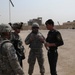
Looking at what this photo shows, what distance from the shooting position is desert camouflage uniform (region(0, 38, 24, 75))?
4.25 meters

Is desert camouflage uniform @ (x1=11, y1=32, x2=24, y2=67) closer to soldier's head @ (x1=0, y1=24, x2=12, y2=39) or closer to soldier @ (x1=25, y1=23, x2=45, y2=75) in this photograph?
soldier @ (x1=25, y1=23, x2=45, y2=75)

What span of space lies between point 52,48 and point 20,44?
2.98ft

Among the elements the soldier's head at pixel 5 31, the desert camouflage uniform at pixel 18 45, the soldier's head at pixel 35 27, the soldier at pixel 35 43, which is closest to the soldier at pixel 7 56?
the soldier's head at pixel 5 31

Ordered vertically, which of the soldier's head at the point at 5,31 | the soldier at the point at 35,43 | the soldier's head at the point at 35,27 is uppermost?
the soldier's head at the point at 5,31

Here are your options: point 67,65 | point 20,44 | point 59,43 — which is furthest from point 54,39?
point 67,65

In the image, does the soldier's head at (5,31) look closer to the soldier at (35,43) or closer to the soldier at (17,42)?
the soldier at (17,42)

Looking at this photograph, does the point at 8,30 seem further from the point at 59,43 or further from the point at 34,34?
the point at 34,34

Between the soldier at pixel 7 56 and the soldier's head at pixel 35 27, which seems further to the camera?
the soldier's head at pixel 35 27

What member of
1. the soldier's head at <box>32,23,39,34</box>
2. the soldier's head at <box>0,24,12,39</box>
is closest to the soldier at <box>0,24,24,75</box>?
the soldier's head at <box>0,24,12,39</box>

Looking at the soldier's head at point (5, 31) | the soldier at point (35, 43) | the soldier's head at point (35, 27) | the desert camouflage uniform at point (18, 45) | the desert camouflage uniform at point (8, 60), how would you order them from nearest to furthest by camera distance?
the desert camouflage uniform at point (8, 60)
the soldier's head at point (5, 31)
the desert camouflage uniform at point (18, 45)
the soldier's head at point (35, 27)
the soldier at point (35, 43)

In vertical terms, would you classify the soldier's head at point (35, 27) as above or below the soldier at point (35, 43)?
above

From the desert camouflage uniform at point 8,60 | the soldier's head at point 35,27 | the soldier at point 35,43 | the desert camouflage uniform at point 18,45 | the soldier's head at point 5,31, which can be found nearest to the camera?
the desert camouflage uniform at point 8,60

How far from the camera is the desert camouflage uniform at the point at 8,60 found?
4.25 metres

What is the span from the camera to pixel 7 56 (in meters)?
4.29
